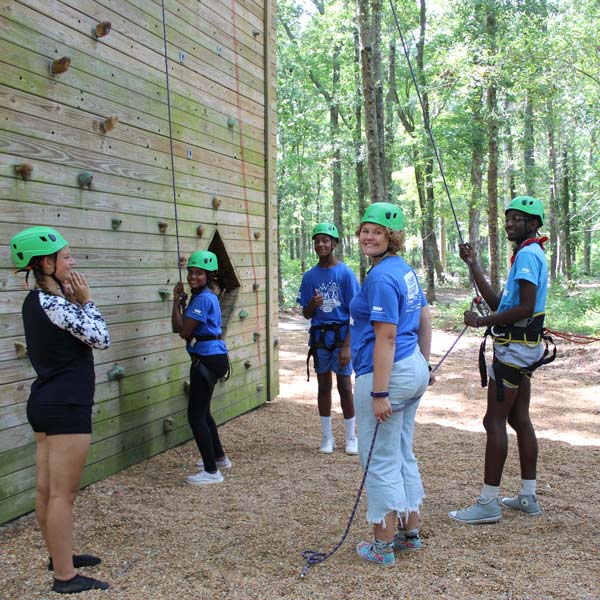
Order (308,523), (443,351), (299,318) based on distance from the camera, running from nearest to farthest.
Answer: (308,523) → (443,351) → (299,318)

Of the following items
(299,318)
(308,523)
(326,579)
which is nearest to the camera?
(326,579)

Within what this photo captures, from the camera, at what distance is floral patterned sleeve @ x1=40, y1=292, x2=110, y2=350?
8.89 feet

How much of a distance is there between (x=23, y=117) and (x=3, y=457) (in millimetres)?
2143

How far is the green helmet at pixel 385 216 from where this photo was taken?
3.07 m

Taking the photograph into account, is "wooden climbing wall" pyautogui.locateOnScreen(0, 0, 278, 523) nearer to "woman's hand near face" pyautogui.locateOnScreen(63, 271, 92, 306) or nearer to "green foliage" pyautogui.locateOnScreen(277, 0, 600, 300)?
"woman's hand near face" pyautogui.locateOnScreen(63, 271, 92, 306)

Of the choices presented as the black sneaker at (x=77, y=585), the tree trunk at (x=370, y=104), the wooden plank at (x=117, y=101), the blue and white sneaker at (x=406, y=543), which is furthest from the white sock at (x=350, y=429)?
the tree trunk at (x=370, y=104)

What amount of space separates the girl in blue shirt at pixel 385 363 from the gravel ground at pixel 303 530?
0.38 metres

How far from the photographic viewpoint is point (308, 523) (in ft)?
12.6

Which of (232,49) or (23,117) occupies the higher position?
(232,49)

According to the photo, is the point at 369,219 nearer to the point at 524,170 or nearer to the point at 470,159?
the point at 470,159

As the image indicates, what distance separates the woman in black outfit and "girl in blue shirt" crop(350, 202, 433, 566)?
4.35 ft

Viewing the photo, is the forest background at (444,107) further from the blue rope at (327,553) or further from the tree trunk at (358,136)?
the blue rope at (327,553)

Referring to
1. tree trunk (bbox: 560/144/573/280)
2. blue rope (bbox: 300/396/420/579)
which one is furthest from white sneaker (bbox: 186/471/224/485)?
tree trunk (bbox: 560/144/573/280)

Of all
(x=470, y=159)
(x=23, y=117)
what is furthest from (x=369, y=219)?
(x=470, y=159)
